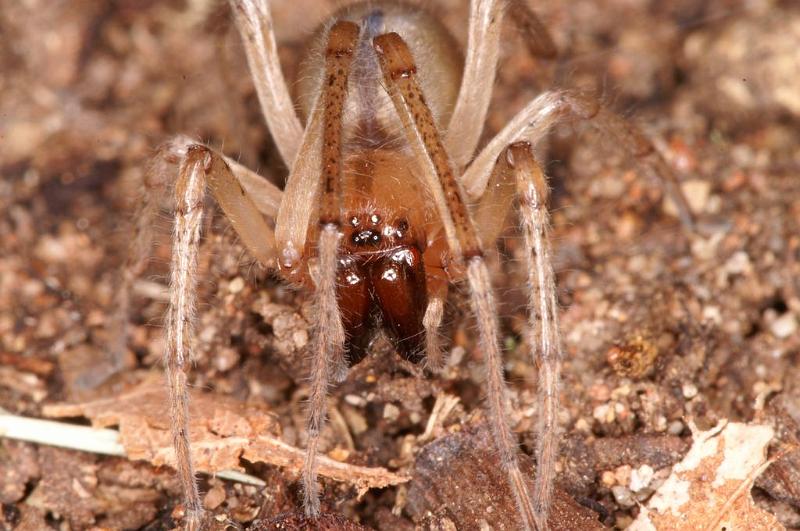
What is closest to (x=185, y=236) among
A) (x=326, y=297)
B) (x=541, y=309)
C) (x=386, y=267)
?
(x=326, y=297)

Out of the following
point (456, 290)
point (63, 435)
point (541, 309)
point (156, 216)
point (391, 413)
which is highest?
point (156, 216)

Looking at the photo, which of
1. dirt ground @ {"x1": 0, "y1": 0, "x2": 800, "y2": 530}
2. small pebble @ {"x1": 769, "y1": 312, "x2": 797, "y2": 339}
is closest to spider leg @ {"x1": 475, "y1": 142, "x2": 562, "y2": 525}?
dirt ground @ {"x1": 0, "y1": 0, "x2": 800, "y2": 530}

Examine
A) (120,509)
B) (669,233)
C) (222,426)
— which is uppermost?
(669,233)

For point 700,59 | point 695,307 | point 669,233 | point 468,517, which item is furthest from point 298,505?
point 700,59

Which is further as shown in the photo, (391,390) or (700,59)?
(700,59)

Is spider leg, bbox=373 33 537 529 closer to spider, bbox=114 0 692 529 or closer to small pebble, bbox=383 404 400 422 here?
spider, bbox=114 0 692 529

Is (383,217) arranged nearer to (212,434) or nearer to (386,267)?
(386,267)

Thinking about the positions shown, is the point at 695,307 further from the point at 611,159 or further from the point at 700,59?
the point at 700,59
